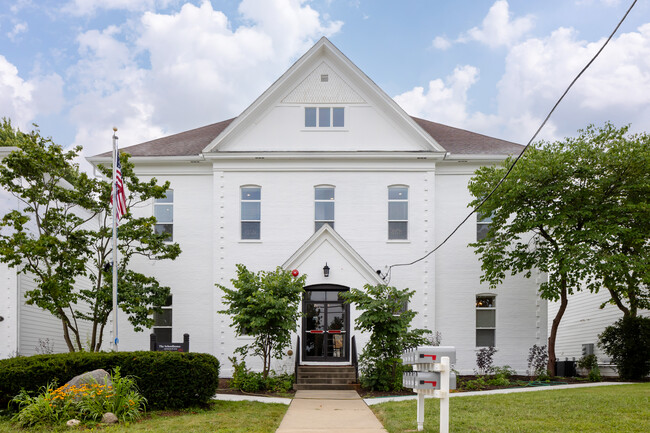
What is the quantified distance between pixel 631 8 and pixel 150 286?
15725mm

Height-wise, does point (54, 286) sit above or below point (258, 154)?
below

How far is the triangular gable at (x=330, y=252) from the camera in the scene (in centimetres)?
1856

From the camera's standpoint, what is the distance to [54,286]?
15.5m

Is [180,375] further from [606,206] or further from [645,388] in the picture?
[606,206]

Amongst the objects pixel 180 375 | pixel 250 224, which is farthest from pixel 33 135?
pixel 180 375

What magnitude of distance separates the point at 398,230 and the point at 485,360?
16.7ft

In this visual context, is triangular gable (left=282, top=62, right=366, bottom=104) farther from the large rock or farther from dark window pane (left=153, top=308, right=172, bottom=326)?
the large rock

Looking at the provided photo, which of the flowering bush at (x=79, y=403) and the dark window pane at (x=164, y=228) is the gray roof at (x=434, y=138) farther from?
the flowering bush at (x=79, y=403)

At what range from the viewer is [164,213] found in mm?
20516

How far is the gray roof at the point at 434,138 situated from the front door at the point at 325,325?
6523mm

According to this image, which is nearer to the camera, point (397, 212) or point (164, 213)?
point (397, 212)

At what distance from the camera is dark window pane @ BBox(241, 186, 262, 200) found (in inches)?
793

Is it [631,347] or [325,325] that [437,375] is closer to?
[325,325]

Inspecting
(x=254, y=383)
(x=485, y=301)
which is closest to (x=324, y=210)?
(x=485, y=301)
